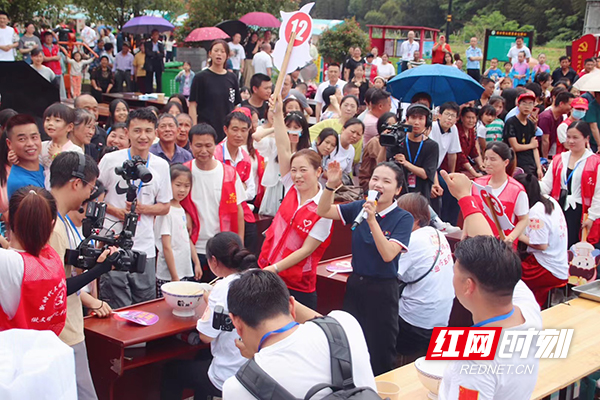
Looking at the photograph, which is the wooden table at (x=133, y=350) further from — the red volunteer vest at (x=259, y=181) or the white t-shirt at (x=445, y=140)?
the white t-shirt at (x=445, y=140)

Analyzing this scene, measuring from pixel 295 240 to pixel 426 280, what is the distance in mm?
931

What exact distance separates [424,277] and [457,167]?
12.1 feet

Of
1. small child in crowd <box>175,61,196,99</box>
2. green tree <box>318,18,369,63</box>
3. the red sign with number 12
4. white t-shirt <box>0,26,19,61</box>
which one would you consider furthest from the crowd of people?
green tree <box>318,18,369,63</box>

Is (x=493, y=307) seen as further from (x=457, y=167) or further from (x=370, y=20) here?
(x=370, y=20)

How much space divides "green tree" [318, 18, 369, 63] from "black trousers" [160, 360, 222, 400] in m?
17.6

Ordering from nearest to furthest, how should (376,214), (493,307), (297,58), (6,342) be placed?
(6,342) → (493,307) → (376,214) → (297,58)

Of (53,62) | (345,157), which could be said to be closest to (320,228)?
(345,157)

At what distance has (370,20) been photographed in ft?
149

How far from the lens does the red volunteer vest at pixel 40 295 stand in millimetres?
2867

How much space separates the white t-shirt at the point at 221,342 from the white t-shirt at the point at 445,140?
4312 mm

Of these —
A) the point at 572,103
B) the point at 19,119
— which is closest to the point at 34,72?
the point at 19,119

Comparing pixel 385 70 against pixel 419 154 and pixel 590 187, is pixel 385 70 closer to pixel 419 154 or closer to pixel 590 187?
pixel 590 187

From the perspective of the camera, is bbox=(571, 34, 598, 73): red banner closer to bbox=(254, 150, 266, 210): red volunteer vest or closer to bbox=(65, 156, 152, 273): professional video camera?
bbox=(254, 150, 266, 210): red volunteer vest

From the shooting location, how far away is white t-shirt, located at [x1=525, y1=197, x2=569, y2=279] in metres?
5.41
